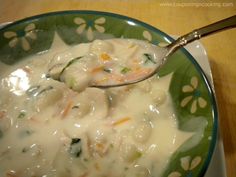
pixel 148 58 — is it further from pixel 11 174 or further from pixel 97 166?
pixel 11 174

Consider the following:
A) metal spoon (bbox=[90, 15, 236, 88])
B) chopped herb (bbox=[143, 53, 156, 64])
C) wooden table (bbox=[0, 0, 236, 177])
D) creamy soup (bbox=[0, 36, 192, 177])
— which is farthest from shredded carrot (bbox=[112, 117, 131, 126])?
wooden table (bbox=[0, 0, 236, 177])

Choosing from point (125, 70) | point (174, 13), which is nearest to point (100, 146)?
point (125, 70)

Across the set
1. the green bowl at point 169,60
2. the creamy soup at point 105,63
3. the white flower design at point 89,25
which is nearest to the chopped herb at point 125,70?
the creamy soup at point 105,63

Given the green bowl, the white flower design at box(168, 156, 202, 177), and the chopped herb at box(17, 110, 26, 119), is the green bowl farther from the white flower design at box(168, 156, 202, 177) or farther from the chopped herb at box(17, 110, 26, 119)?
the chopped herb at box(17, 110, 26, 119)

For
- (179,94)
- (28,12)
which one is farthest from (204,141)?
(28,12)

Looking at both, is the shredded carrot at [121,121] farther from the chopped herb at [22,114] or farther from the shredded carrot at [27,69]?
the shredded carrot at [27,69]

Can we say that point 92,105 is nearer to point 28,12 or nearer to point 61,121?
point 61,121

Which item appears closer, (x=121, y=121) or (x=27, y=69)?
(x=121, y=121)
